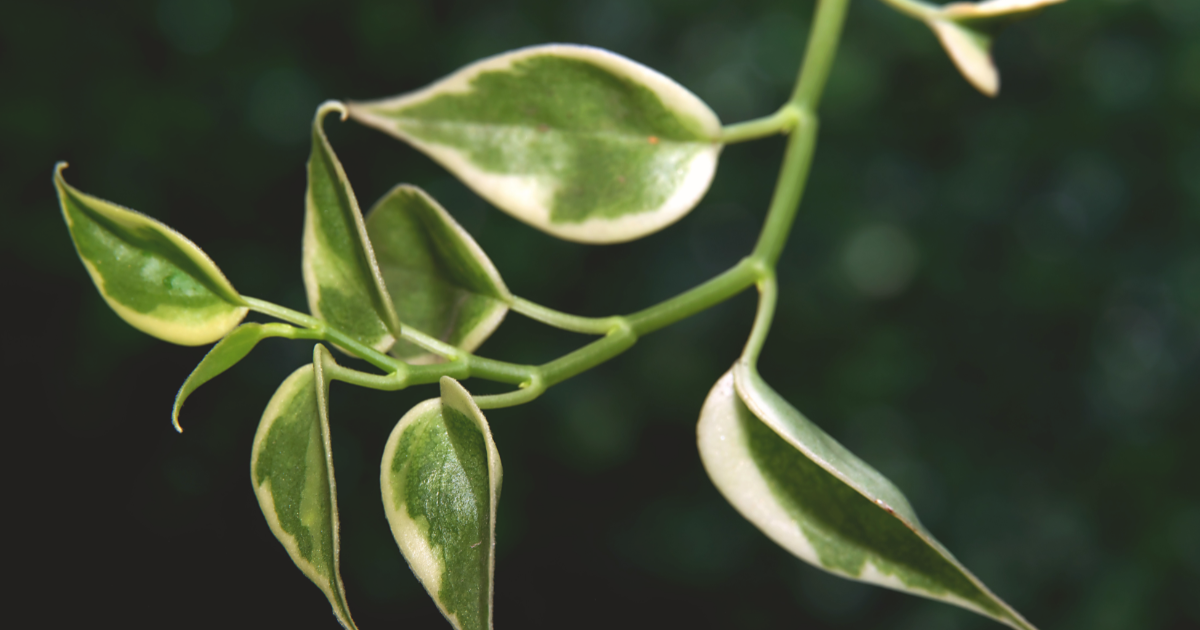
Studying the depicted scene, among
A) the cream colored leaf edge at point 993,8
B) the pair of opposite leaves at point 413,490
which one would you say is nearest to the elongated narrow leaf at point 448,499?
the pair of opposite leaves at point 413,490

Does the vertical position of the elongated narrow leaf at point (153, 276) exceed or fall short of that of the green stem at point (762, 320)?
it exceeds it

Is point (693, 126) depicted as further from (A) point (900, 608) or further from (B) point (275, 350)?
(A) point (900, 608)

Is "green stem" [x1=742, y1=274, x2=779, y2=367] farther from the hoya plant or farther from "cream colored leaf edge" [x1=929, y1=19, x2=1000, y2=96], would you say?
"cream colored leaf edge" [x1=929, y1=19, x2=1000, y2=96]

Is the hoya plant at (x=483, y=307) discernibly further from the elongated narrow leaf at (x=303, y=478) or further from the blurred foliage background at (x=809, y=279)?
the blurred foliage background at (x=809, y=279)

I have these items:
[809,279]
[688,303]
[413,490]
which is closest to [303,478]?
[413,490]

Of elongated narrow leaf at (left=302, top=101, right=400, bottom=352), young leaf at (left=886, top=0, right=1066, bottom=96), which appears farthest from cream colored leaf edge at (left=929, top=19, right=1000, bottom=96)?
elongated narrow leaf at (left=302, top=101, right=400, bottom=352)
